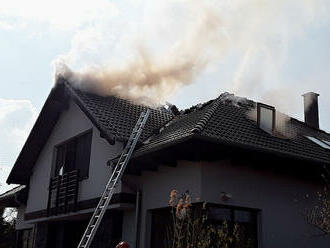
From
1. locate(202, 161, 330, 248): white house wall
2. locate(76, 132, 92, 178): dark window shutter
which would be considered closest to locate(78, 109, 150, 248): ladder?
locate(202, 161, 330, 248): white house wall

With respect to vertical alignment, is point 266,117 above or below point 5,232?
above

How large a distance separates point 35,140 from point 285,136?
8675 mm

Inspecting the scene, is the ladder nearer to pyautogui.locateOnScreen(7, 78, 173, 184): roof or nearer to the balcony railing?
pyautogui.locateOnScreen(7, 78, 173, 184): roof

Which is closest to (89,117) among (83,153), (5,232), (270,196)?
(83,153)

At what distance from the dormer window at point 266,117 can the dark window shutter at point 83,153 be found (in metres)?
4.79

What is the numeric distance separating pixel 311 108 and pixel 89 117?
946cm

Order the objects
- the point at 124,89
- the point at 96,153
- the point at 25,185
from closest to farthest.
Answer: the point at 96,153, the point at 124,89, the point at 25,185

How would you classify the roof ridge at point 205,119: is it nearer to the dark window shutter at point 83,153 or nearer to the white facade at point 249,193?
the white facade at point 249,193

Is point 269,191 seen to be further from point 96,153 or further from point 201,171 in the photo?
point 96,153

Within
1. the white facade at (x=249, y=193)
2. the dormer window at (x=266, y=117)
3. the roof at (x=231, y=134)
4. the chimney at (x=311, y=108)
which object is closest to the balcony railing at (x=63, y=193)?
the white facade at (x=249, y=193)

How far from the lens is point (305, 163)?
985 centimetres

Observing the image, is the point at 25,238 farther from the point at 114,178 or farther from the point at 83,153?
the point at 114,178

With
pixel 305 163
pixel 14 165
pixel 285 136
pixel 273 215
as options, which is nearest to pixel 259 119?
pixel 285 136

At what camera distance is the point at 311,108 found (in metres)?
17.2
